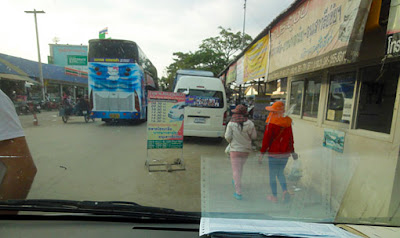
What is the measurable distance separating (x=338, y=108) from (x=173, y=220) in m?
3.28

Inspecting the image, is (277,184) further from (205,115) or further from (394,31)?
(205,115)

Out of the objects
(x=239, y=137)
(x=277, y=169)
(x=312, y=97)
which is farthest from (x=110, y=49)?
(x=277, y=169)

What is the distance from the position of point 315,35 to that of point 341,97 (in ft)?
3.68

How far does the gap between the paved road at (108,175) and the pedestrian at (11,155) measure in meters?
0.33

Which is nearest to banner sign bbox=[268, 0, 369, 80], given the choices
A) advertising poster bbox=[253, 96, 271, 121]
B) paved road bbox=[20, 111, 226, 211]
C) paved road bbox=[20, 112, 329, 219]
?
paved road bbox=[20, 112, 329, 219]

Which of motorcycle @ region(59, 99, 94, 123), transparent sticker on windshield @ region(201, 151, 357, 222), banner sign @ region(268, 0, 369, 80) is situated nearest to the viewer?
banner sign @ region(268, 0, 369, 80)

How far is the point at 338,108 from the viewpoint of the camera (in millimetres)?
3371

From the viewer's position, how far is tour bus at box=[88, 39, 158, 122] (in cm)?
957

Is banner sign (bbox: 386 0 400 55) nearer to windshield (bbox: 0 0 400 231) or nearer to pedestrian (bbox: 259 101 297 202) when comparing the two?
windshield (bbox: 0 0 400 231)

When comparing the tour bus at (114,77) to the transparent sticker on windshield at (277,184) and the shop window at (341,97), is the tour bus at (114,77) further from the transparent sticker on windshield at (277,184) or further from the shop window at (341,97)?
the shop window at (341,97)

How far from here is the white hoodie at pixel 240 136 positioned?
3338 millimetres

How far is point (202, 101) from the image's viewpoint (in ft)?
22.4

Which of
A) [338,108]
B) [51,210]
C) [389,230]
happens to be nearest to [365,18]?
[338,108]

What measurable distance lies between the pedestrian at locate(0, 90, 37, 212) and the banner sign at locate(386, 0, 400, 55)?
348 centimetres
